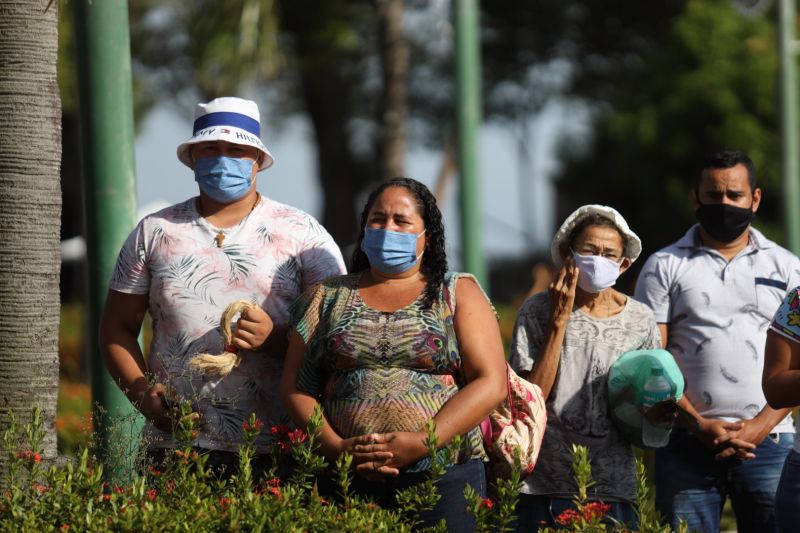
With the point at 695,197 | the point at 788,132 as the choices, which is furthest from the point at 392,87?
the point at 695,197

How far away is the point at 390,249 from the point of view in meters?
4.50

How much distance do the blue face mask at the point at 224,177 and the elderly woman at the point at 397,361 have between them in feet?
1.54

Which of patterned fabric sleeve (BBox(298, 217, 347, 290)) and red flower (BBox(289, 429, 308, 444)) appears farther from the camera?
patterned fabric sleeve (BBox(298, 217, 347, 290))

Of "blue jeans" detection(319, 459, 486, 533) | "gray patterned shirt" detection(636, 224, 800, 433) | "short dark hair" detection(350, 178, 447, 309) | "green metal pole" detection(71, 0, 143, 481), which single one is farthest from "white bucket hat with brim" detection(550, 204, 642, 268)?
"green metal pole" detection(71, 0, 143, 481)

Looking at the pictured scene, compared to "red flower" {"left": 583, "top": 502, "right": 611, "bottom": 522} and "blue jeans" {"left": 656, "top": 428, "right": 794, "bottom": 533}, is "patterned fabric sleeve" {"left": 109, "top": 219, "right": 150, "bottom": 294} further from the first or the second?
"blue jeans" {"left": 656, "top": 428, "right": 794, "bottom": 533}

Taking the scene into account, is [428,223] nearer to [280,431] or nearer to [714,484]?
[280,431]

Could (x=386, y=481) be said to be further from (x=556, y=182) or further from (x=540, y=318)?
(x=556, y=182)

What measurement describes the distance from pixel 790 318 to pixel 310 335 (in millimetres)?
1616

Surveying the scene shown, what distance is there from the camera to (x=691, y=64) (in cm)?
2148

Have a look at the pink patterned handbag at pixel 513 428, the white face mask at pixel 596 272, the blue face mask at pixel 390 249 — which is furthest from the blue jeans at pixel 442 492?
the white face mask at pixel 596 272

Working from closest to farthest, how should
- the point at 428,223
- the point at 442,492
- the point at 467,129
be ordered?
Result: the point at 442,492 → the point at 428,223 → the point at 467,129

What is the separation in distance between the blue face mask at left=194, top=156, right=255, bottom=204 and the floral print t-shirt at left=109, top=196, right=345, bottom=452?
0.10 meters

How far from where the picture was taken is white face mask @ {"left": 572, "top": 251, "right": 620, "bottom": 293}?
16.4 feet

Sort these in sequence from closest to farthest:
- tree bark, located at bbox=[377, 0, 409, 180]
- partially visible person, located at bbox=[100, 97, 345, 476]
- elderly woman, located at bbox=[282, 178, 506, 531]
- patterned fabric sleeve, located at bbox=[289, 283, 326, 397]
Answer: elderly woman, located at bbox=[282, 178, 506, 531], patterned fabric sleeve, located at bbox=[289, 283, 326, 397], partially visible person, located at bbox=[100, 97, 345, 476], tree bark, located at bbox=[377, 0, 409, 180]
